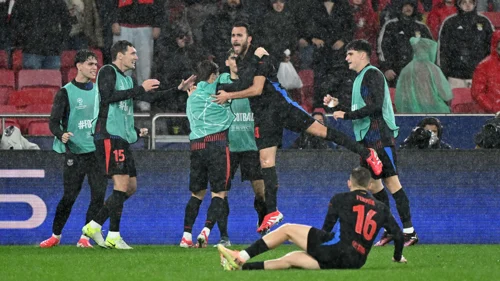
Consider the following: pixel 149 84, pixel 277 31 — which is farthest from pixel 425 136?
pixel 277 31

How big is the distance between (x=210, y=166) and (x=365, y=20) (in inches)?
252

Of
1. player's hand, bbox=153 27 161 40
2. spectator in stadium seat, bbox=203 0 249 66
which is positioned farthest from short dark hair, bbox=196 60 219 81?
player's hand, bbox=153 27 161 40

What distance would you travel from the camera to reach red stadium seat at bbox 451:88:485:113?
659 inches

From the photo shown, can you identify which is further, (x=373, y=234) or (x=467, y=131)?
(x=467, y=131)

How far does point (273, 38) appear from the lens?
1759 centimetres

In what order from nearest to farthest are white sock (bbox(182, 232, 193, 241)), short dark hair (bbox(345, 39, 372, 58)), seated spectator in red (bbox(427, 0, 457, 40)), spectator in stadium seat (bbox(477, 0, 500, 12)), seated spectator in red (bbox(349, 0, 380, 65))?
short dark hair (bbox(345, 39, 372, 58))
white sock (bbox(182, 232, 193, 241))
seated spectator in red (bbox(349, 0, 380, 65))
seated spectator in red (bbox(427, 0, 457, 40))
spectator in stadium seat (bbox(477, 0, 500, 12))

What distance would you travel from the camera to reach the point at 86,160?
43.6ft

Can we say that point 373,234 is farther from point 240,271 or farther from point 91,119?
point 91,119

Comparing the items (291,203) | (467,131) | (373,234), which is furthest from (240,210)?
(373,234)

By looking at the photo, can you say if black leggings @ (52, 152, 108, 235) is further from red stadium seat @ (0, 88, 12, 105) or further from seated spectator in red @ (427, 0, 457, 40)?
seated spectator in red @ (427, 0, 457, 40)

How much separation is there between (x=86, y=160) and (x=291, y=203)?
261cm

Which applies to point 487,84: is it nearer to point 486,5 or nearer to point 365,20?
point 365,20

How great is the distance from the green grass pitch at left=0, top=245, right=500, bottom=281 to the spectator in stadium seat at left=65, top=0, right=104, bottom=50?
577 cm

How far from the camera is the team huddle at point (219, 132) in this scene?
40.6 ft
